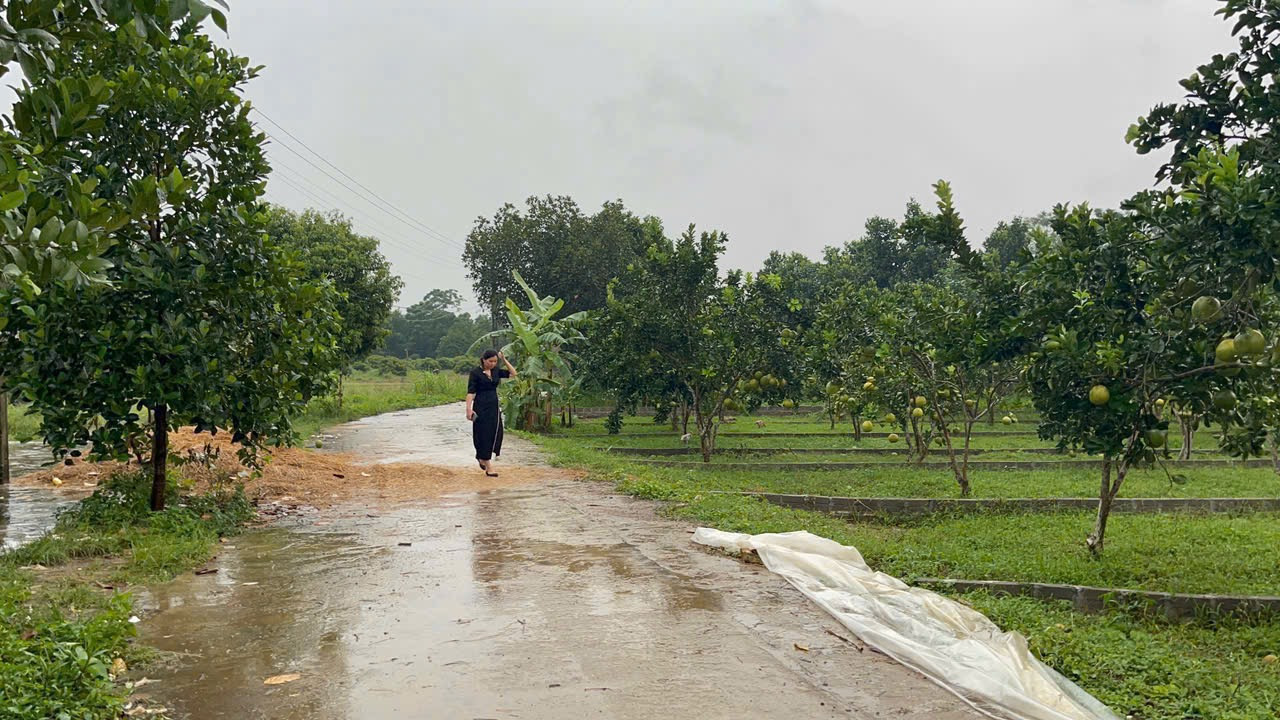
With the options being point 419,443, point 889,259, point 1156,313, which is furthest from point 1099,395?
point 889,259

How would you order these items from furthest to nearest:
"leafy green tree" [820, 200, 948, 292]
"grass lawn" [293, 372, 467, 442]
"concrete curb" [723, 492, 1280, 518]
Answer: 1. "leafy green tree" [820, 200, 948, 292]
2. "grass lawn" [293, 372, 467, 442]
3. "concrete curb" [723, 492, 1280, 518]

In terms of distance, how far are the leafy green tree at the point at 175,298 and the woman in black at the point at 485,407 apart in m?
3.48

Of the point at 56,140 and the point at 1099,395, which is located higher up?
the point at 56,140

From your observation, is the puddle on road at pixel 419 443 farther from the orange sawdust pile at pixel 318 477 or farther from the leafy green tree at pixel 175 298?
the leafy green tree at pixel 175 298

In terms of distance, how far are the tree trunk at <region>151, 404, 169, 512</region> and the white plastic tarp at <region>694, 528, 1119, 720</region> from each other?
5351mm

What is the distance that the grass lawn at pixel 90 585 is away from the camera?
3.92 metres

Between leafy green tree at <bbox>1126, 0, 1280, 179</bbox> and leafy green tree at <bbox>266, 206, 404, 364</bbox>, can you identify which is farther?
leafy green tree at <bbox>266, 206, 404, 364</bbox>

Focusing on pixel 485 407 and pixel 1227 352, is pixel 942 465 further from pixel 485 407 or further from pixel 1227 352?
pixel 1227 352

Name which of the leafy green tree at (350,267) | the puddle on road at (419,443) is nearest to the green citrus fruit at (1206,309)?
the puddle on road at (419,443)

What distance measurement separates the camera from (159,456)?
8.38 meters

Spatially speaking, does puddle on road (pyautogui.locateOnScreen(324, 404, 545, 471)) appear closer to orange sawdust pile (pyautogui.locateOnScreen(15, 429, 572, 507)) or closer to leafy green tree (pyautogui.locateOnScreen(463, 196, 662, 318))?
orange sawdust pile (pyautogui.locateOnScreen(15, 429, 572, 507))

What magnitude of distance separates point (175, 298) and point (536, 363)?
15.9 meters

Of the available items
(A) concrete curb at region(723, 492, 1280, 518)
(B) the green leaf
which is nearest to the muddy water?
(B) the green leaf

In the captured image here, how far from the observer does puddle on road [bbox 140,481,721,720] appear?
4270 mm
